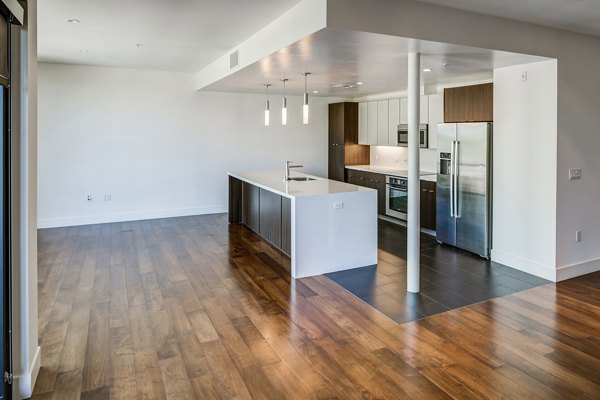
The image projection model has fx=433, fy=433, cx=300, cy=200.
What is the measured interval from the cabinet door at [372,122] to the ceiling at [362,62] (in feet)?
3.82

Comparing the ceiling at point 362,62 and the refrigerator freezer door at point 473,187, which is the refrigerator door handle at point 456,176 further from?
→ the ceiling at point 362,62

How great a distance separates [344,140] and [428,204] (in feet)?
9.39

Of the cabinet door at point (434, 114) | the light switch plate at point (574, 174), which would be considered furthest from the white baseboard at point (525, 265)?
the cabinet door at point (434, 114)

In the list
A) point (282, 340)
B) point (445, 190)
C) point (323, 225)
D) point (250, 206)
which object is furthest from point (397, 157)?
point (282, 340)

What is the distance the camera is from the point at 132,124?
25.0 feet

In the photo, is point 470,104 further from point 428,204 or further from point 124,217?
point 124,217

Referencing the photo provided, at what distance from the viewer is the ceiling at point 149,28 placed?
3775mm

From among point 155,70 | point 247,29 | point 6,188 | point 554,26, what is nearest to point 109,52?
point 155,70

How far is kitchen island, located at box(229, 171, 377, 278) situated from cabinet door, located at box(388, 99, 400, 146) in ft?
8.53

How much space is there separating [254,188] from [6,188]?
171 inches

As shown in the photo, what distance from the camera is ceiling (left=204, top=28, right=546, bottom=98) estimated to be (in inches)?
147

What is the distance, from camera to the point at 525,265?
4871 millimetres

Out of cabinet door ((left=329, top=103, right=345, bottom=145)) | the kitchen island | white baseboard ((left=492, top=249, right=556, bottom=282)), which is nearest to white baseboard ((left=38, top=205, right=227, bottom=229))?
cabinet door ((left=329, top=103, right=345, bottom=145))

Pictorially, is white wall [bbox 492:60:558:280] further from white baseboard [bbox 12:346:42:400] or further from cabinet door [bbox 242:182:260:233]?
white baseboard [bbox 12:346:42:400]
